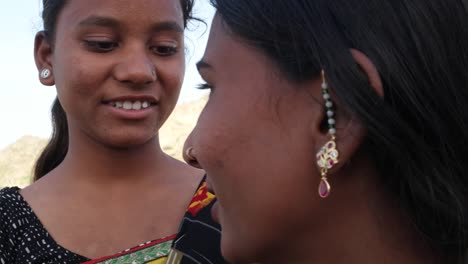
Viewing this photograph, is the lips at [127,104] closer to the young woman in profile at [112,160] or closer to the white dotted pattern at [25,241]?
the young woman in profile at [112,160]

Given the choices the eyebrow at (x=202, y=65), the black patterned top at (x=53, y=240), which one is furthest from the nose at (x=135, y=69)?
the eyebrow at (x=202, y=65)

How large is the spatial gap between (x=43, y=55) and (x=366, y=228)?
5.23 ft

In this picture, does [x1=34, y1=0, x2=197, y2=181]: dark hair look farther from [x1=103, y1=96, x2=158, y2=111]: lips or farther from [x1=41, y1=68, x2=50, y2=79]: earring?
[x1=103, y1=96, x2=158, y2=111]: lips

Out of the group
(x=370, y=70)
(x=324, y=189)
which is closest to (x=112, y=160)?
(x=324, y=189)

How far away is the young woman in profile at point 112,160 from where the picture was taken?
2.11 meters

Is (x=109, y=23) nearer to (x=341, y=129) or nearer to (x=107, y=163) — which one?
(x=107, y=163)

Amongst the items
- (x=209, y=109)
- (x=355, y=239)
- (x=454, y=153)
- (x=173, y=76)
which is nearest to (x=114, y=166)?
(x=173, y=76)

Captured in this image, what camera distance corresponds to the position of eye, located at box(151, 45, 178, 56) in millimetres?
2181

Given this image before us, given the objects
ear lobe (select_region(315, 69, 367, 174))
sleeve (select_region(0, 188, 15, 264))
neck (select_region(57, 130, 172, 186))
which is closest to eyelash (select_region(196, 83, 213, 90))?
ear lobe (select_region(315, 69, 367, 174))

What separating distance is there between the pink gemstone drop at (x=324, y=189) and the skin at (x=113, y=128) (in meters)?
1.05

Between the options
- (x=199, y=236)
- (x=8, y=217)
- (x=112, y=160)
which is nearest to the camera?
(x=199, y=236)

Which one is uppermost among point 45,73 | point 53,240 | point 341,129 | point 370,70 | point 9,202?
point 370,70

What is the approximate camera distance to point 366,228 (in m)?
1.29

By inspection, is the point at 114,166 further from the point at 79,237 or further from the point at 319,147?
the point at 319,147
